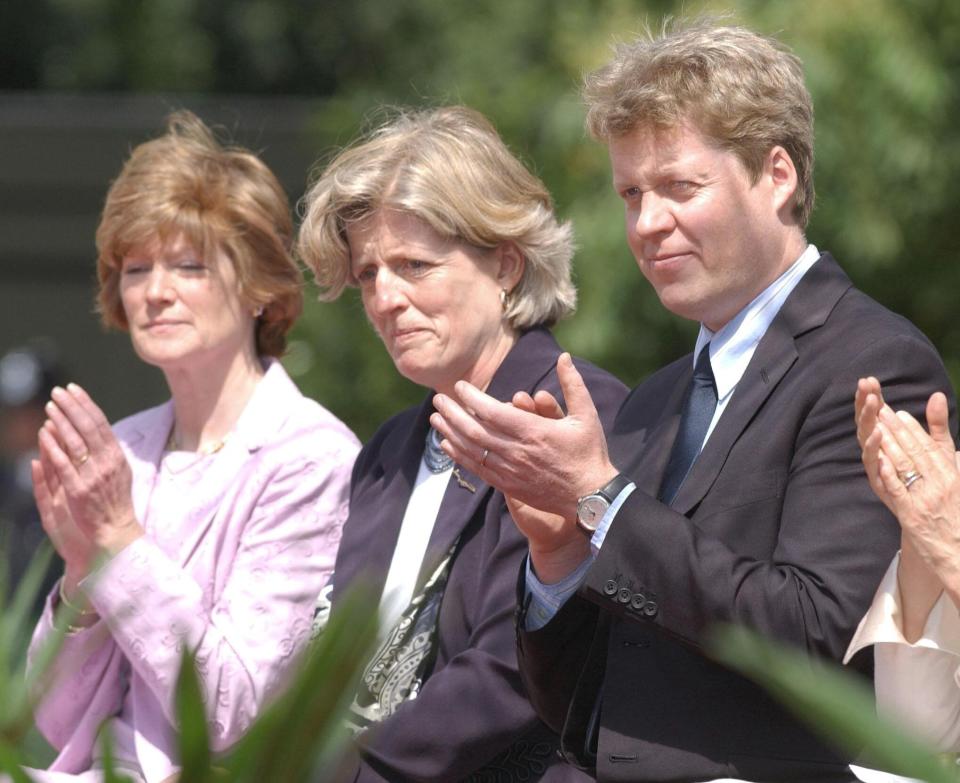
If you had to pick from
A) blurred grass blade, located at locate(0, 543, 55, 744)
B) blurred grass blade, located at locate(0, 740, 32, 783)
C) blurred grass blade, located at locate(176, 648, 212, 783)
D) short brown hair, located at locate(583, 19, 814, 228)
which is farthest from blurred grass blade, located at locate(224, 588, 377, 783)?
short brown hair, located at locate(583, 19, 814, 228)

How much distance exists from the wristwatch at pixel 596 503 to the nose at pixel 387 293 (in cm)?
102

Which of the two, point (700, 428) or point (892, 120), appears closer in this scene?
point (700, 428)

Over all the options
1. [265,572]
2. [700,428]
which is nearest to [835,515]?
[700,428]

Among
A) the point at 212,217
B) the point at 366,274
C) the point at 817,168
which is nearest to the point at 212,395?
the point at 212,217

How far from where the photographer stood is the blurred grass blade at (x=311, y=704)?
151cm

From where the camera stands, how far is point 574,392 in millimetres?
2537

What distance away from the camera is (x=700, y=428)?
2873 millimetres

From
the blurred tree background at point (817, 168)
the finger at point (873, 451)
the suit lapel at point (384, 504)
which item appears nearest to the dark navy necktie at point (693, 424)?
the finger at point (873, 451)

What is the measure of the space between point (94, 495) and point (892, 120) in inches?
162

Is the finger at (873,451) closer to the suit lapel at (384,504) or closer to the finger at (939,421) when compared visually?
the finger at (939,421)

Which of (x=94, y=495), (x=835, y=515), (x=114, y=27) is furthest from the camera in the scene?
(x=114, y=27)

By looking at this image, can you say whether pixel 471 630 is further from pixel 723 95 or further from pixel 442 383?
pixel 723 95

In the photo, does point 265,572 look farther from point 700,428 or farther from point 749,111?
point 749,111

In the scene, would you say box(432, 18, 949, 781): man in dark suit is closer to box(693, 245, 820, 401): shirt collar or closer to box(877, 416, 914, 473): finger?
box(693, 245, 820, 401): shirt collar
